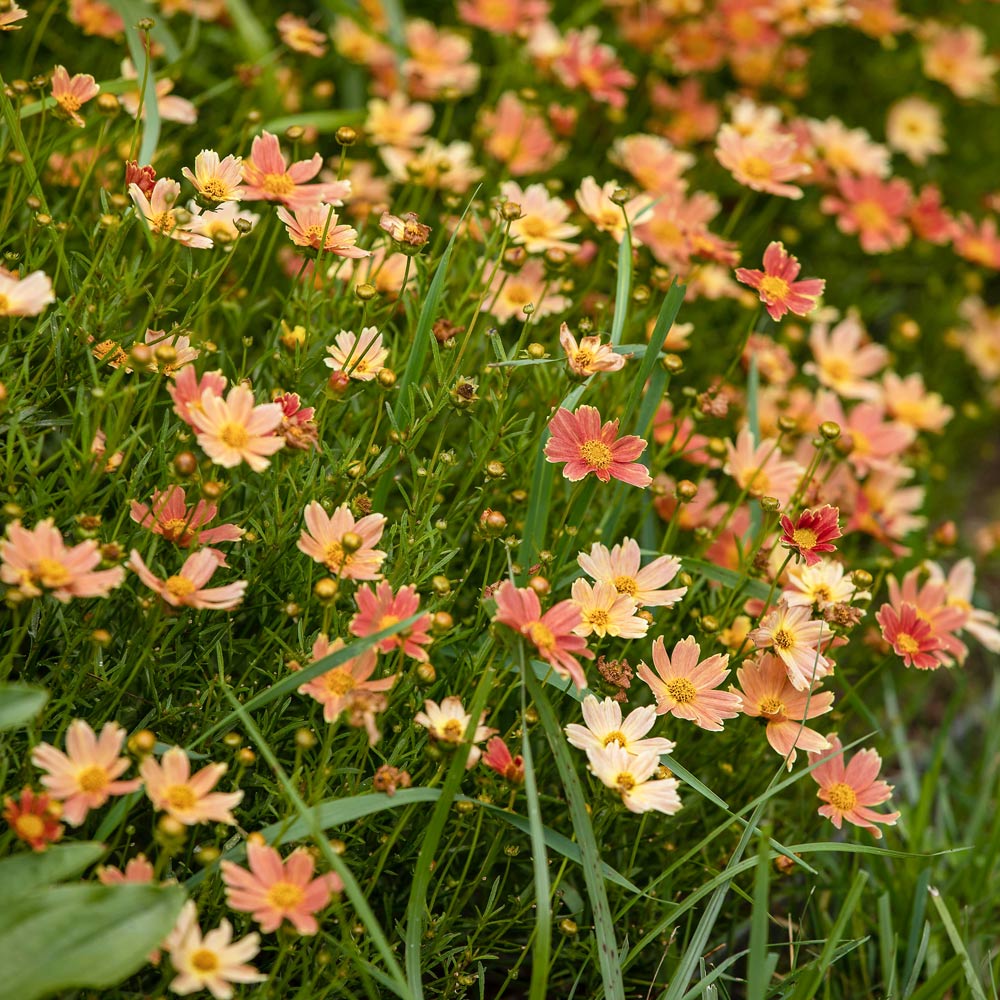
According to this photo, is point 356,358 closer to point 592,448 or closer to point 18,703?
point 592,448

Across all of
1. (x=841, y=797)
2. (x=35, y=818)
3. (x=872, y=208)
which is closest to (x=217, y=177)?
(x=35, y=818)

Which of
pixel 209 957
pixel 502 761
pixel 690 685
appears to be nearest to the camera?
pixel 209 957

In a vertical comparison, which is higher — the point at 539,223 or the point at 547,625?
the point at 539,223

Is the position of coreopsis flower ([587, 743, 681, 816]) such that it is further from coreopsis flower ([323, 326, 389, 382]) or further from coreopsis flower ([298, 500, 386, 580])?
coreopsis flower ([323, 326, 389, 382])

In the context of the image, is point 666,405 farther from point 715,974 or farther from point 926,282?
point 926,282

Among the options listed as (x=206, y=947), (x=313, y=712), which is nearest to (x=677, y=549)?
(x=313, y=712)

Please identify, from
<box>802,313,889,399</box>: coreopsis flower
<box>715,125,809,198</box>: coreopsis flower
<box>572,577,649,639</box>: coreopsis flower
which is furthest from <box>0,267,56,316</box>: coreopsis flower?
<box>802,313,889,399</box>: coreopsis flower
